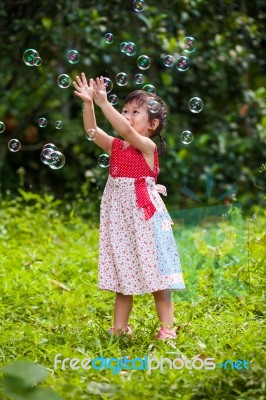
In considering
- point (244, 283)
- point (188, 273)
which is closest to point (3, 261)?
point (188, 273)

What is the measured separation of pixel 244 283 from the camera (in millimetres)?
4012

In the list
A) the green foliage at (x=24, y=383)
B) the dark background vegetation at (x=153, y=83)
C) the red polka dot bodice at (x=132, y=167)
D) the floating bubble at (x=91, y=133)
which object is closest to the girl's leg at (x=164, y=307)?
the red polka dot bodice at (x=132, y=167)

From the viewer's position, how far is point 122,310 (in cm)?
346

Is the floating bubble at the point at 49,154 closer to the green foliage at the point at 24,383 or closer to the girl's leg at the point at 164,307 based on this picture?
the girl's leg at the point at 164,307

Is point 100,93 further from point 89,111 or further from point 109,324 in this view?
point 109,324

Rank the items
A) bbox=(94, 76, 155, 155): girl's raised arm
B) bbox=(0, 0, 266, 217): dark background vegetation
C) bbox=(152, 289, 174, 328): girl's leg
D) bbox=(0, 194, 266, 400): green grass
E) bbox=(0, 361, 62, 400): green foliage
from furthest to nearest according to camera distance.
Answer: bbox=(0, 0, 266, 217): dark background vegetation < bbox=(152, 289, 174, 328): girl's leg < bbox=(94, 76, 155, 155): girl's raised arm < bbox=(0, 194, 266, 400): green grass < bbox=(0, 361, 62, 400): green foliage

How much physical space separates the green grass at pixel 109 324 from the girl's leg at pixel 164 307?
0.16ft

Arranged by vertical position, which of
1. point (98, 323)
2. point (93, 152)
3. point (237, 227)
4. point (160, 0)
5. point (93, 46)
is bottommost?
point (98, 323)

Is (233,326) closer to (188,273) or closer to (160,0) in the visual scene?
(188,273)

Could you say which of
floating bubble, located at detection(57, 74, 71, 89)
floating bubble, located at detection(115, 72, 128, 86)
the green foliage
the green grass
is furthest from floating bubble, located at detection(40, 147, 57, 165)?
the green foliage

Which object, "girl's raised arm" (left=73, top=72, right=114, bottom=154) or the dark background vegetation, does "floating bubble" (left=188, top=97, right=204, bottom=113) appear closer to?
"girl's raised arm" (left=73, top=72, right=114, bottom=154)

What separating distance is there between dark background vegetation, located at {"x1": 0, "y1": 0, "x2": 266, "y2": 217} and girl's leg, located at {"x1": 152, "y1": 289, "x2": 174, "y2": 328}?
2903mm

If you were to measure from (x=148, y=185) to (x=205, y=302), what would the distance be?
2.50 ft

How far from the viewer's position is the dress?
Answer: 11.1ft
